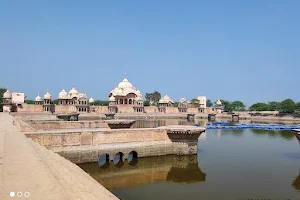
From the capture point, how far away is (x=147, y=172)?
13.6m

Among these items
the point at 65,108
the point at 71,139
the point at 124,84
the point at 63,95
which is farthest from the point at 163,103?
the point at 71,139

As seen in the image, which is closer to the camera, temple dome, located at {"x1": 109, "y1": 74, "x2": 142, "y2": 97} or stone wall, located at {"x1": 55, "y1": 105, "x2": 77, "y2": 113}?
stone wall, located at {"x1": 55, "y1": 105, "x2": 77, "y2": 113}

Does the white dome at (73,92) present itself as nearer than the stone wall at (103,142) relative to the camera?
No

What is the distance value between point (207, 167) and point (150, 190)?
4677 millimetres

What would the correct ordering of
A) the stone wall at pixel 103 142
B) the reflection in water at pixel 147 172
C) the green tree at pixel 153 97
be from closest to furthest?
1. the reflection in water at pixel 147 172
2. the stone wall at pixel 103 142
3. the green tree at pixel 153 97

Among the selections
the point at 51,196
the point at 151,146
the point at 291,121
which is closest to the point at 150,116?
the point at 291,121

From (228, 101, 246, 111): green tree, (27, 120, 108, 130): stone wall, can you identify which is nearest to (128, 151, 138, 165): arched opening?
(27, 120, 108, 130): stone wall

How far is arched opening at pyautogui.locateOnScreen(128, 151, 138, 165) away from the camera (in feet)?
50.4

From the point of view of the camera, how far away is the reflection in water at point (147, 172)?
12.1 meters

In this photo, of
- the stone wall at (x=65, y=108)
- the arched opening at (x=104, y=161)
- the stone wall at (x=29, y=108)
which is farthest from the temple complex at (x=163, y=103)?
the arched opening at (x=104, y=161)

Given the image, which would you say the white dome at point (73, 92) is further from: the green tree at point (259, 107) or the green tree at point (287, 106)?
the green tree at point (259, 107)

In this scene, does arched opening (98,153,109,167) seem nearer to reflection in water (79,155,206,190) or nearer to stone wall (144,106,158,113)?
reflection in water (79,155,206,190)

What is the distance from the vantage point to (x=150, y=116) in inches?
2192

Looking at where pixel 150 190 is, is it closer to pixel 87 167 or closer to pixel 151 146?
pixel 87 167
